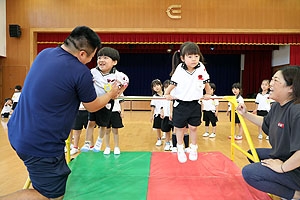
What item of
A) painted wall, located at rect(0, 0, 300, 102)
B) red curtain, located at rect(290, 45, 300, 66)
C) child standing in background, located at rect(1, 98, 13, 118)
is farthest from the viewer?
red curtain, located at rect(290, 45, 300, 66)

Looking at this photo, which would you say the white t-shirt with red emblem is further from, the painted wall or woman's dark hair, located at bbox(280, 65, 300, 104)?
the painted wall

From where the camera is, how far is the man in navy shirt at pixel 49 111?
140cm

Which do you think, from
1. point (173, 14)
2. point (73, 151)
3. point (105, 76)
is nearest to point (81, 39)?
point (105, 76)

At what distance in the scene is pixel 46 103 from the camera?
4.58ft

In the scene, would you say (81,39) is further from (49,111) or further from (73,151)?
(73,151)

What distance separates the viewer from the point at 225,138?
5.11 m

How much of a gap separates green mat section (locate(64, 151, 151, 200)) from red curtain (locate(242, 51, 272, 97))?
11.1m

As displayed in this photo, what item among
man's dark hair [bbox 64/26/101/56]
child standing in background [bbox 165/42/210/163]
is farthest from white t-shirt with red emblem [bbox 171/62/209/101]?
man's dark hair [bbox 64/26/101/56]

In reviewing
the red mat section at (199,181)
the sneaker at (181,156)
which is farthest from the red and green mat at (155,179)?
the sneaker at (181,156)

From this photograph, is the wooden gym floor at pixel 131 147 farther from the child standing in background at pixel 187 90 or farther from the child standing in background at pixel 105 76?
the child standing in background at pixel 187 90

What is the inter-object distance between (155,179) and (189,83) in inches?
42.4

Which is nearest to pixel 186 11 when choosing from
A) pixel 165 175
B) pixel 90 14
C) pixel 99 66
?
pixel 90 14

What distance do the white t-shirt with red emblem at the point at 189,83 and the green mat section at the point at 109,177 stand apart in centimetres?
94

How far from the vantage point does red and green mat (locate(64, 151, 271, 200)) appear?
199 cm
